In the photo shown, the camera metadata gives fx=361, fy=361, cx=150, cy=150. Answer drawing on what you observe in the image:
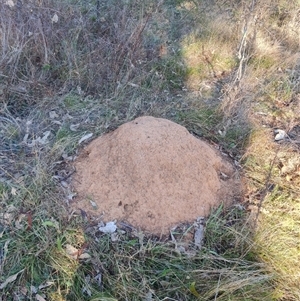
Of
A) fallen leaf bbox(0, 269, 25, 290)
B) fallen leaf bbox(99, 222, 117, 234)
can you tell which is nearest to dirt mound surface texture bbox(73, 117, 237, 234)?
fallen leaf bbox(99, 222, 117, 234)

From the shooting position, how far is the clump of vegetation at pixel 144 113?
1923 mm

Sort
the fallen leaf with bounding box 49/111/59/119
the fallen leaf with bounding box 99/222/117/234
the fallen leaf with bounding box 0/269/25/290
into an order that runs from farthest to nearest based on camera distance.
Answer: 1. the fallen leaf with bounding box 49/111/59/119
2. the fallen leaf with bounding box 99/222/117/234
3. the fallen leaf with bounding box 0/269/25/290

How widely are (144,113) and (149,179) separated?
99 cm

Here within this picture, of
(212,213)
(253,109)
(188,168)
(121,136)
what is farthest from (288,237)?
(253,109)

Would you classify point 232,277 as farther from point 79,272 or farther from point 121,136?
point 121,136

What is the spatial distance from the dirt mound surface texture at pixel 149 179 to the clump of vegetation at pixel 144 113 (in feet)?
0.34

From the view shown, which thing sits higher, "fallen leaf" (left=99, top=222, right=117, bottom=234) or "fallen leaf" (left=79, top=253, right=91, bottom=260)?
"fallen leaf" (left=99, top=222, right=117, bottom=234)

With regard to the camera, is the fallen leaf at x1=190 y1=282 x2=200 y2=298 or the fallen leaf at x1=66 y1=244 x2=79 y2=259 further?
the fallen leaf at x1=66 y1=244 x2=79 y2=259

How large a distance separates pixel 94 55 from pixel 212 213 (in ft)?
6.84

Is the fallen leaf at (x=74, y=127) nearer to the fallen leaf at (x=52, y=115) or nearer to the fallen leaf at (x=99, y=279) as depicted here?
the fallen leaf at (x=52, y=115)

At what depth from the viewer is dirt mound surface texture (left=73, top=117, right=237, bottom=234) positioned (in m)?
2.18

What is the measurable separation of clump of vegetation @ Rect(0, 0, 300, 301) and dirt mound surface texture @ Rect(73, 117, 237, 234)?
0.10m

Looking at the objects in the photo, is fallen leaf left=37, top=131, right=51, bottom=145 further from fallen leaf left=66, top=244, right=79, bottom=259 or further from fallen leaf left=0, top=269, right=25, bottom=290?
fallen leaf left=0, top=269, right=25, bottom=290

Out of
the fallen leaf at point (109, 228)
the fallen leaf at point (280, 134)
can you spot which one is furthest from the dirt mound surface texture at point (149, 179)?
the fallen leaf at point (280, 134)
